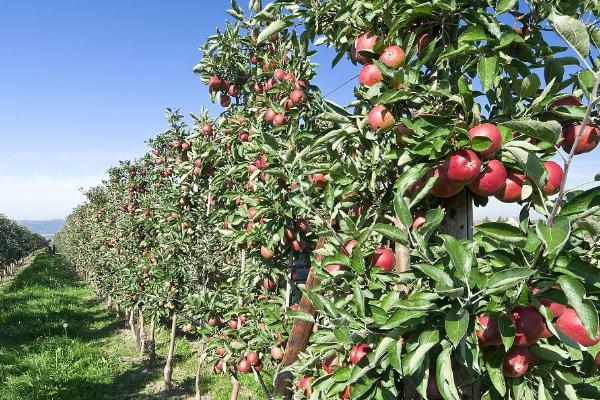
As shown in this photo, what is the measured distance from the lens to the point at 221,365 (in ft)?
12.8

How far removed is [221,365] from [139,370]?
678 centimetres

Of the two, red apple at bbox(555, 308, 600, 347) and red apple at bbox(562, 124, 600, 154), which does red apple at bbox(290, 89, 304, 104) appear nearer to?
red apple at bbox(562, 124, 600, 154)

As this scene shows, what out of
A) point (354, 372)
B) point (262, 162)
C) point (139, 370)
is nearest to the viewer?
point (354, 372)

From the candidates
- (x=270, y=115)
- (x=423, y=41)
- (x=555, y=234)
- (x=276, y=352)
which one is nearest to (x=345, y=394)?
(x=555, y=234)

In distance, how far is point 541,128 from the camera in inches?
45.2

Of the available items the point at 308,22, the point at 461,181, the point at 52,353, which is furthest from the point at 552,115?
the point at 52,353

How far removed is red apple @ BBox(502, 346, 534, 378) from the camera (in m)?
1.27

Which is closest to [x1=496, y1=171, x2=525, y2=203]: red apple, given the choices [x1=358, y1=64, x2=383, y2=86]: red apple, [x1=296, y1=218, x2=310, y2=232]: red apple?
[x1=358, y1=64, x2=383, y2=86]: red apple

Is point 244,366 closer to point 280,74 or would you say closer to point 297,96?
point 297,96

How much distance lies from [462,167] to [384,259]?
578mm

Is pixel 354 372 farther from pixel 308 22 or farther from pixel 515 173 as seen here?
pixel 308 22

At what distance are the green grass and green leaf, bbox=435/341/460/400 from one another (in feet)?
21.8

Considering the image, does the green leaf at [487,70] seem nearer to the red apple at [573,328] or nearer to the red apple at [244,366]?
the red apple at [573,328]

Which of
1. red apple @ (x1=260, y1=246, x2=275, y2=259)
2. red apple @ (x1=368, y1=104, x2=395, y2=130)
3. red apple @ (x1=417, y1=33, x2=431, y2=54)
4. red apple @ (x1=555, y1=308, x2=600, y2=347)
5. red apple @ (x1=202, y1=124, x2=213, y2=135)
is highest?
red apple @ (x1=202, y1=124, x2=213, y2=135)
